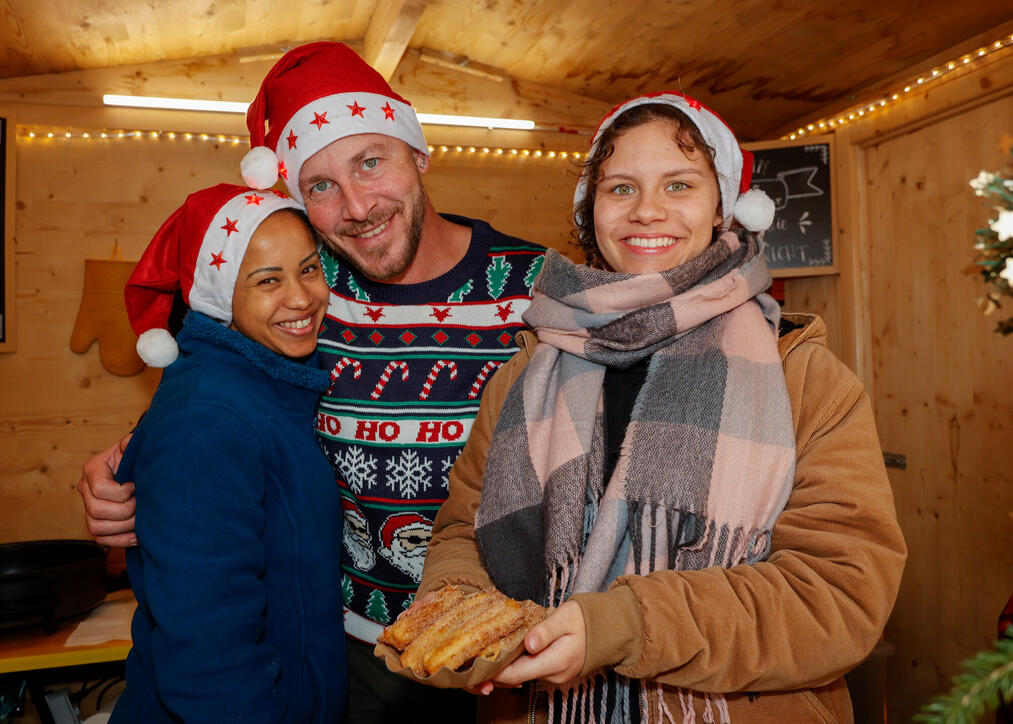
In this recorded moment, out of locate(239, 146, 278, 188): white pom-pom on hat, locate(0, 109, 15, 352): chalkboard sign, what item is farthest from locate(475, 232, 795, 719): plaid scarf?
locate(0, 109, 15, 352): chalkboard sign

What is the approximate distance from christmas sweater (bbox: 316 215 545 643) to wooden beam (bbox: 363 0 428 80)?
63.5 inches

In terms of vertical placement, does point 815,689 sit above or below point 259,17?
below

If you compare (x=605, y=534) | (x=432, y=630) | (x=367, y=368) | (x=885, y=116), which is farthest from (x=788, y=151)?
(x=432, y=630)

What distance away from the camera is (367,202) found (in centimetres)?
176

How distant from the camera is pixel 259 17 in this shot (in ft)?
11.0

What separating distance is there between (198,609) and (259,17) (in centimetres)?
283

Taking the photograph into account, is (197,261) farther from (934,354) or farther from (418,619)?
(934,354)

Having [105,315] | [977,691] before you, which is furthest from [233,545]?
[105,315]

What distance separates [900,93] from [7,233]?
3.82 m

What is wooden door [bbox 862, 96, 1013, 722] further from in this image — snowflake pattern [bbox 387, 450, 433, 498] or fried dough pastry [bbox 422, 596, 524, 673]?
fried dough pastry [bbox 422, 596, 524, 673]

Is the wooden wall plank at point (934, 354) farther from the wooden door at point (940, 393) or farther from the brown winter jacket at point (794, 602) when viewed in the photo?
the brown winter jacket at point (794, 602)

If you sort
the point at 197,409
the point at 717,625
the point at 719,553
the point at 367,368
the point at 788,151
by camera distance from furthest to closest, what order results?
the point at 788,151 → the point at 367,368 → the point at 197,409 → the point at 719,553 → the point at 717,625

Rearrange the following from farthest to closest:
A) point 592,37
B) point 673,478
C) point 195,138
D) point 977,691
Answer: point 195,138, point 592,37, point 673,478, point 977,691

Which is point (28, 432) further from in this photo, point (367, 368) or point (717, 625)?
point (717, 625)
